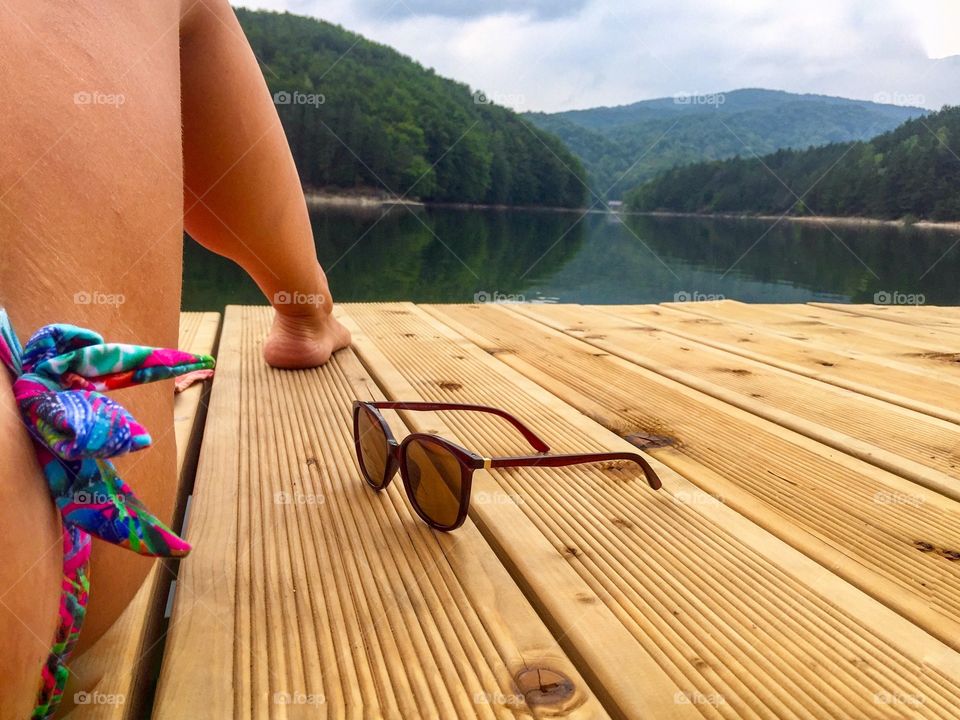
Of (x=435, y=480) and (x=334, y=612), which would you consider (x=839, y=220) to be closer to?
(x=435, y=480)

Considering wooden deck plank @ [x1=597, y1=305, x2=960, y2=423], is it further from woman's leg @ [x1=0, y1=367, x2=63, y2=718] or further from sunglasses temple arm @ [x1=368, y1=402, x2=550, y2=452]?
woman's leg @ [x1=0, y1=367, x2=63, y2=718]

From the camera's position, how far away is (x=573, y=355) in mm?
1843

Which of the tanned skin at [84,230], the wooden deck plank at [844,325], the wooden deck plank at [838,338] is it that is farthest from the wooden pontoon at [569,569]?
the wooden deck plank at [844,325]

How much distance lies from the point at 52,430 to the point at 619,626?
1.54 feet

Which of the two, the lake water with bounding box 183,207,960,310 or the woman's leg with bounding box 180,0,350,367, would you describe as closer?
the woman's leg with bounding box 180,0,350,367

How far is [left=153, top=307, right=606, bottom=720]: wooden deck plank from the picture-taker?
546mm

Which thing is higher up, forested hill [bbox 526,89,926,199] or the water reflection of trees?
forested hill [bbox 526,89,926,199]

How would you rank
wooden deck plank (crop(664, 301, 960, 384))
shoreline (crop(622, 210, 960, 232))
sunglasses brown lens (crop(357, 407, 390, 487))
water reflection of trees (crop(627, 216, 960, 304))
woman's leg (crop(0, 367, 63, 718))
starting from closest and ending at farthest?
woman's leg (crop(0, 367, 63, 718))
sunglasses brown lens (crop(357, 407, 390, 487))
wooden deck plank (crop(664, 301, 960, 384))
water reflection of trees (crop(627, 216, 960, 304))
shoreline (crop(622, 210, 960, 232))

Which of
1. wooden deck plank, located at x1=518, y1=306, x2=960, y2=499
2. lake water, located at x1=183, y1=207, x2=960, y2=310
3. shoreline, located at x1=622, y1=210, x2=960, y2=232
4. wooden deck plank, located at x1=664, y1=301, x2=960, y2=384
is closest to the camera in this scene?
wooden deck plank, located at x1=518, y1=306, x2=960, y2=499

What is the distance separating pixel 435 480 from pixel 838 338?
185 cm

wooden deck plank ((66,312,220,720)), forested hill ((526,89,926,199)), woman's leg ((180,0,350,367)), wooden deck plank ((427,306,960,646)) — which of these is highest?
forested hill ((526,89,926,199))

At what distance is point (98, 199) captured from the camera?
1.89 ft

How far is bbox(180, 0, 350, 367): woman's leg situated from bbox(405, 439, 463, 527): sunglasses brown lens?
0.55 meters

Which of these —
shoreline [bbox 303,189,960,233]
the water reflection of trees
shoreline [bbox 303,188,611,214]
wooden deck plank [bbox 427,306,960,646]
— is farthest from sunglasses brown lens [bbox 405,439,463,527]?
shoreline [bbox 303,189,960,233]
